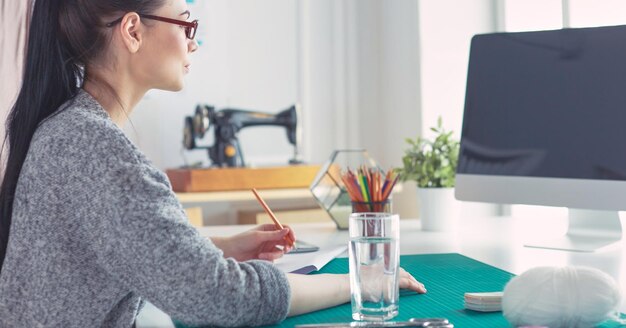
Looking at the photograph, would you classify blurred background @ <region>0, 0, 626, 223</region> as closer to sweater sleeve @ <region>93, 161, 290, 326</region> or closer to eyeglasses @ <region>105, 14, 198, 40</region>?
eyeglasses @ <region>105, 14, 198, 40</region>

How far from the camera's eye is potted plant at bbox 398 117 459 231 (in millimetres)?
2000

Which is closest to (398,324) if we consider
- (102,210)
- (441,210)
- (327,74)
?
(102,210)

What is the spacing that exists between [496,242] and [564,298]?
0.89 metres

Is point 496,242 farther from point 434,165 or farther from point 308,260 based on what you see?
point 308,260

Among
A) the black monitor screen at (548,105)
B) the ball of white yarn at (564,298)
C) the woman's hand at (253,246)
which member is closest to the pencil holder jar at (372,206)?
the black monitor screen at (548,105)

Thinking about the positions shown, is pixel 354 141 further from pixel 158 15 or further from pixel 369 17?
pixel 158 15

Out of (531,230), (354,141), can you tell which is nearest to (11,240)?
(531,230)

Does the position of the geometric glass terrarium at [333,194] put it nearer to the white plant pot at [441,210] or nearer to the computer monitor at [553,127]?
the white plant pot at [441,210]

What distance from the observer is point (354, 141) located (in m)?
3.89

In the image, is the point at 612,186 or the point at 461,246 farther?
the point at 461,246

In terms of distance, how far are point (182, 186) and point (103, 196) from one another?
222cm

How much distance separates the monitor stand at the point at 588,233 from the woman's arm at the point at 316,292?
0.69 meters

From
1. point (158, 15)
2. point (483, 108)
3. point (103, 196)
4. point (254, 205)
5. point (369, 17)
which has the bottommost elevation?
point (254, 205)

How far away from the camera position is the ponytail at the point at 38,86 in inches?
44.2
